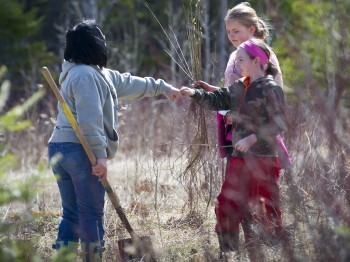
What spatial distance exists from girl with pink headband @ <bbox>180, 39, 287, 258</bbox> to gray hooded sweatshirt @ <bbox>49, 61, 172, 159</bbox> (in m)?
0.46

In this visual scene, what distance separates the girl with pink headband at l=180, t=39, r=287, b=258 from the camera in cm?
442

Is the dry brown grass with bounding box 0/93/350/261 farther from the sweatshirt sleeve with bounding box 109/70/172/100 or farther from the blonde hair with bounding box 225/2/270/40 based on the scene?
A: the blonde hair with bounding box 225/2/270/40

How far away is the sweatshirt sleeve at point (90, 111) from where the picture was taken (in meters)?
4.41

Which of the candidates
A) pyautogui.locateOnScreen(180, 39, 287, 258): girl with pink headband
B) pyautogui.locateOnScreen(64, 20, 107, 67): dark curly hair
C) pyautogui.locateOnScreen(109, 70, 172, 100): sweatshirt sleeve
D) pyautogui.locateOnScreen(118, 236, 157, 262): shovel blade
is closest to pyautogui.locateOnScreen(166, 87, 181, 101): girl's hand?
pyautogui.locateOnScreen(109, 70, 172, 100): sweatshirt sleeve

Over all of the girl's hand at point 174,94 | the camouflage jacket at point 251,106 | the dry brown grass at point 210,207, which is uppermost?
the girl's hand at point 174,94

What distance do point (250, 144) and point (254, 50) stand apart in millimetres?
538

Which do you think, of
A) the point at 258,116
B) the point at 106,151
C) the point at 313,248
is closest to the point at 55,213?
the point at 106,151

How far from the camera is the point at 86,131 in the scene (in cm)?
446

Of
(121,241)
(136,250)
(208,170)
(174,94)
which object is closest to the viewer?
(136,250)

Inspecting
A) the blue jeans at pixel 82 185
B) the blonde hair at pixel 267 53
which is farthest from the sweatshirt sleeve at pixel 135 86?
the blonde hair at pixel 267 53

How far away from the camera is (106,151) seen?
15.4 ft

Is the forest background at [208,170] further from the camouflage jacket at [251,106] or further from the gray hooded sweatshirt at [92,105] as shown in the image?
the gray hooded sweatshirt at [92,105]

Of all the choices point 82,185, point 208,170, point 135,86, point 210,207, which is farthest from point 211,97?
point 210,207

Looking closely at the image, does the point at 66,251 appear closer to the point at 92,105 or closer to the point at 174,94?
the point at 92,105
